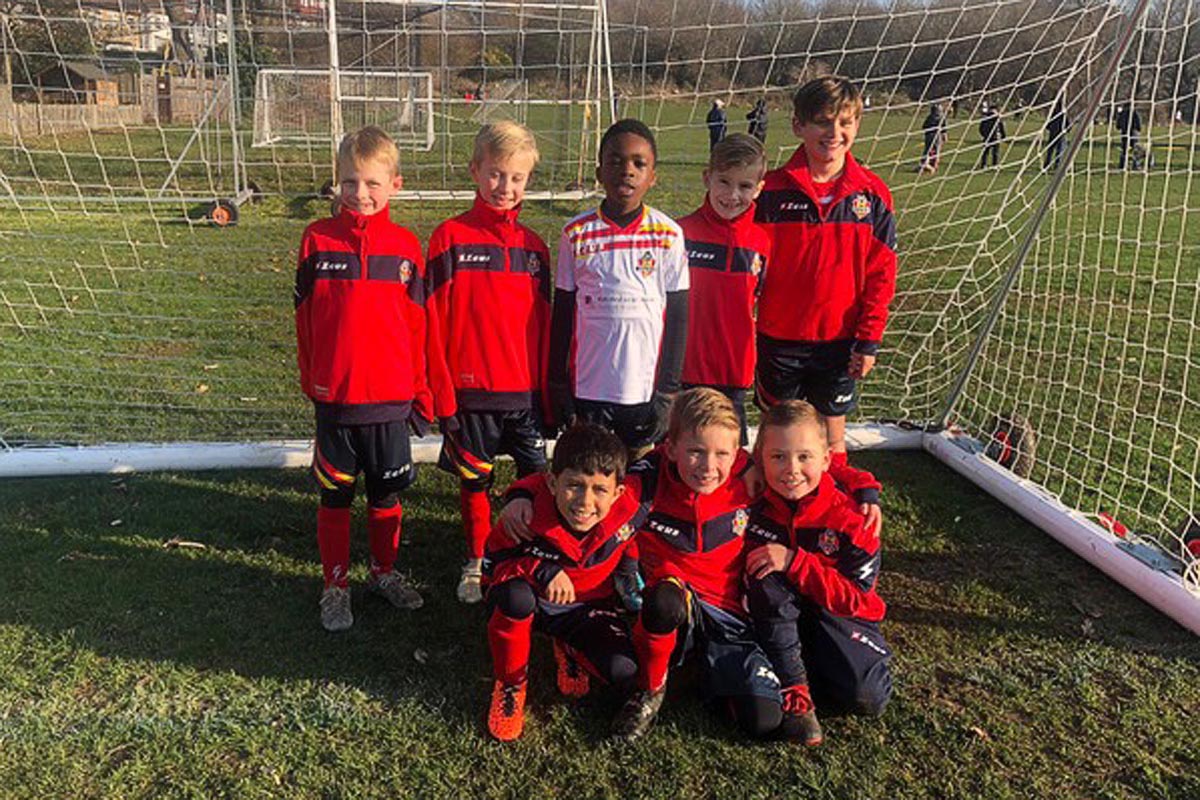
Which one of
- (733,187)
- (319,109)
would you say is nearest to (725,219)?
(733,187)

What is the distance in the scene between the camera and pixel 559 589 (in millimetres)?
2605

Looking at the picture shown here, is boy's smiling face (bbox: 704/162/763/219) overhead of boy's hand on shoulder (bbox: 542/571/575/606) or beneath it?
overhead

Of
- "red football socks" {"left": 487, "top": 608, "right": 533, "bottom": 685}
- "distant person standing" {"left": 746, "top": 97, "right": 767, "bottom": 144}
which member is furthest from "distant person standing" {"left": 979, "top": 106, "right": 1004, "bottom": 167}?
"red football socks" {"left": 487, "top": 608, "right": 533, "bottom": 685}

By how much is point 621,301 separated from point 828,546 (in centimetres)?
106

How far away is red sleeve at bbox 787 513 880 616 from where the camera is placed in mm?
2676

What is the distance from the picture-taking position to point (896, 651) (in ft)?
9.94

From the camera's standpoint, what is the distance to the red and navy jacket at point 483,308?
9.92 feet

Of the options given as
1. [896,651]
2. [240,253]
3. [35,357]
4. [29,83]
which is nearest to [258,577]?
[896,651]

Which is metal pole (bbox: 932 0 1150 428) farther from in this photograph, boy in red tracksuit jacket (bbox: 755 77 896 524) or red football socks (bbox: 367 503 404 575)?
red football socks (bbox: 367 503 404 575)

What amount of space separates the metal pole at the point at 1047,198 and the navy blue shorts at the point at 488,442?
2525 millimetres

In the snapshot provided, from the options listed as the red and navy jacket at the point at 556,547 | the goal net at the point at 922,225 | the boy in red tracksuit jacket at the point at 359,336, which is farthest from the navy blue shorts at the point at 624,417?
the goal net at the point at 922,225

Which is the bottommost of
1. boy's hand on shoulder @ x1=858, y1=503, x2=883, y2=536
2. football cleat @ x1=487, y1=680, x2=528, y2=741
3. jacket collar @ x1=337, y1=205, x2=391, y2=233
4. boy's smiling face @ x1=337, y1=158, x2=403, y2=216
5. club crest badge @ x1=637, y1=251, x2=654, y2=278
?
football cleat @ x1=487, y1=680, x2=528, y2=741

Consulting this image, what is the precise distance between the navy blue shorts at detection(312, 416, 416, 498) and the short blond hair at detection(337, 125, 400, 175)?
870mm

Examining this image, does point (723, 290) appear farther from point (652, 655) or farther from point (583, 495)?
point (652, 655)
